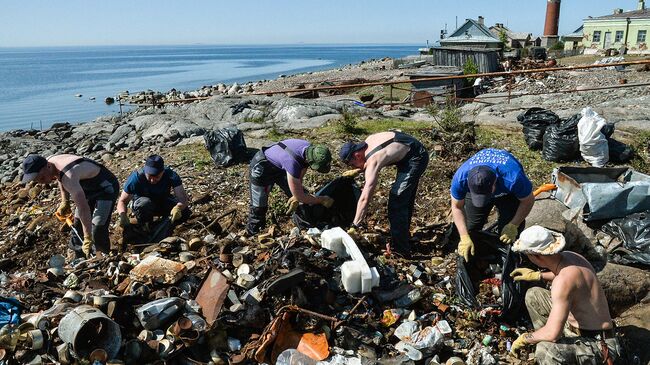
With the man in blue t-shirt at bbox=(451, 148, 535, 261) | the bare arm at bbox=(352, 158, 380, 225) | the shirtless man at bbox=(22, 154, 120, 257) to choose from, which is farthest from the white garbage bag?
the shirtless man at bbox=(22, 154, 120, 257)

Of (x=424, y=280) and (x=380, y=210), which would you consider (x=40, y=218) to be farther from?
(x=424, y=280)

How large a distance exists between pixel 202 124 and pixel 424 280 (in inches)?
311

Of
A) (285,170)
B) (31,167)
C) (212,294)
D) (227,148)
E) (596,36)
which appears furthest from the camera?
(596,36)

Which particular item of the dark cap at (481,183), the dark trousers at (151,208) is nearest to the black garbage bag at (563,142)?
the dark cap at (481,183)

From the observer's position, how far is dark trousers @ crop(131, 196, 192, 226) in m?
5.24

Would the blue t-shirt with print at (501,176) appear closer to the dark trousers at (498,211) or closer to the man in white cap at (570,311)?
the dark trousers at (498,211)

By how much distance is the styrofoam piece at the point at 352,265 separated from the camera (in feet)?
11.8

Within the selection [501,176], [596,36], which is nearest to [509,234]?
[501,176]

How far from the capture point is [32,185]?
790 centimetres

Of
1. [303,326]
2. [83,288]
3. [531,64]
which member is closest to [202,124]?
[83,288]

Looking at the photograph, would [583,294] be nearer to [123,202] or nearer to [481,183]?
[481,183]

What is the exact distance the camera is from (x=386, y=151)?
4.40 metres

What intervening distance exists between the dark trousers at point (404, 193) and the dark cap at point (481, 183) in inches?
30.0

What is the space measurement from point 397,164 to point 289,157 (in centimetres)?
101
